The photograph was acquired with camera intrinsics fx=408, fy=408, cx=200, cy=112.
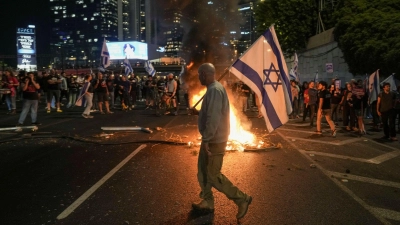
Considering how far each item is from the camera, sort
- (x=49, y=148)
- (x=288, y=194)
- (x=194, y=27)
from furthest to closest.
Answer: (x=194, y=27), (x=49, y=148), (x=288, y=194)

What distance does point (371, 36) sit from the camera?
21.3 meters

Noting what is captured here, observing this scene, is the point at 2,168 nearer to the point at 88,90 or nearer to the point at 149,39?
the point at 88,90

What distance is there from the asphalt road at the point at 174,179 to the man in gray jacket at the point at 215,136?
346 millimetres

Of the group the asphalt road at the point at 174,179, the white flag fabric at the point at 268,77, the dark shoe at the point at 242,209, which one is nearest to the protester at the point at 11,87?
the asphalt road at the point at 174,179

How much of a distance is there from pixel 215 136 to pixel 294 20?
33045mm

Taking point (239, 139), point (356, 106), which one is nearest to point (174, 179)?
point (239, 139)

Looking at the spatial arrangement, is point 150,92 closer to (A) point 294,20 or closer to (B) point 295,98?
(B) point 295,98

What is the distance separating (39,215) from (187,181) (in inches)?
96.0

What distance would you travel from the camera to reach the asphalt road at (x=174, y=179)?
509 cm

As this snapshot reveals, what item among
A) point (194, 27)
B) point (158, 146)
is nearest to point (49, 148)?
point (158, 146)

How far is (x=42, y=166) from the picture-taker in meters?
7.81

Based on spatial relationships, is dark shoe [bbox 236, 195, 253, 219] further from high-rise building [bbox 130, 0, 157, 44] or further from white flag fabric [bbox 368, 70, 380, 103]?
high-rise building [bbox 130, 0, 157, 44]

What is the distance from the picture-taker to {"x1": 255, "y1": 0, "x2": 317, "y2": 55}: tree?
35.4 metres

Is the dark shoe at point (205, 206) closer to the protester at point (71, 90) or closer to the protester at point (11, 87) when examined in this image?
the protester at point (11, 87)
